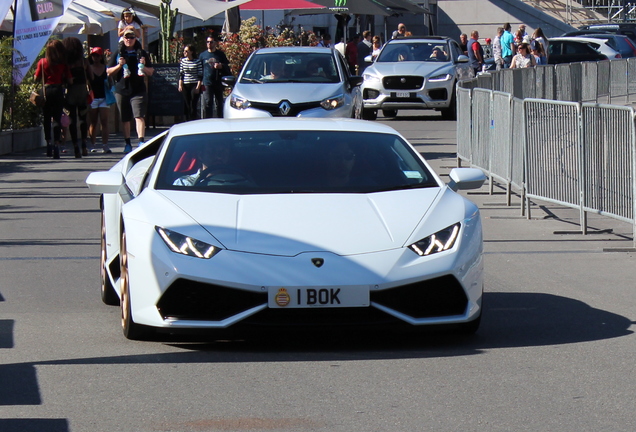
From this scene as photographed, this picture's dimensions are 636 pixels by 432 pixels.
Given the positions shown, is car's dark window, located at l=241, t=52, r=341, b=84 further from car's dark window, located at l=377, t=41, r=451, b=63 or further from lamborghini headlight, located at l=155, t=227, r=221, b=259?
lamborghini headlight, located at l=155, t=227, r=221, b=259

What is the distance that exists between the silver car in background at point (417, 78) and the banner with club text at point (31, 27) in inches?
353

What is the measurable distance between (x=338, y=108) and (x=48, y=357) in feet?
38.6

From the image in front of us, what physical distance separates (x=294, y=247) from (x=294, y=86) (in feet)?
38.9

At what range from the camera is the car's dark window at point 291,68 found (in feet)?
60.5

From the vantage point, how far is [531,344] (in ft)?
21.4

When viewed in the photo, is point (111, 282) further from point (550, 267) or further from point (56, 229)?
point (56, 229)

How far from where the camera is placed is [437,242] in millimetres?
6316

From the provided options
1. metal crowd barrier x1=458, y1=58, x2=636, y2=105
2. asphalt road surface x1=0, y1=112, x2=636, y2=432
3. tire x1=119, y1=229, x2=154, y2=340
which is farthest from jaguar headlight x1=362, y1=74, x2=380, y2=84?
tire x1=119, y1=229, x2=154, y2=340

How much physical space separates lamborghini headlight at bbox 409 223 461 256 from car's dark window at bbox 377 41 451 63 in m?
21.4

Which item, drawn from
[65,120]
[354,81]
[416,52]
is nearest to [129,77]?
[65,120]

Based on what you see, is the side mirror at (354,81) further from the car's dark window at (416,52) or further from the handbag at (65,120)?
the car's dark window at (416,52)

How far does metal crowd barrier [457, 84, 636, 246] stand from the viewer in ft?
34.4

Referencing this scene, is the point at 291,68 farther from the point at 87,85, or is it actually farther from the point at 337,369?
the point at 337,369

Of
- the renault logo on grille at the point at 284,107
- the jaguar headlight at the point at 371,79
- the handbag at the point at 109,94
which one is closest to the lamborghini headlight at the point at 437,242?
the renault logo on grille at the point at 284,107
